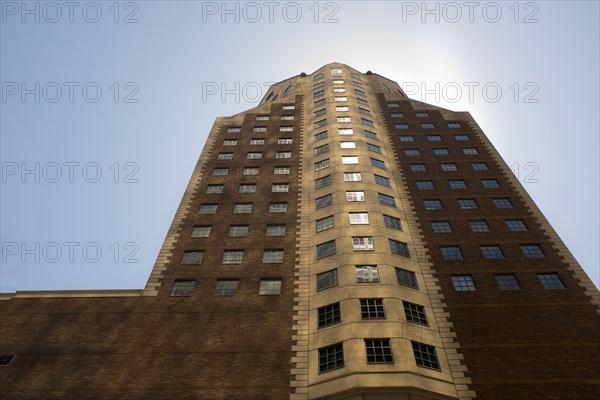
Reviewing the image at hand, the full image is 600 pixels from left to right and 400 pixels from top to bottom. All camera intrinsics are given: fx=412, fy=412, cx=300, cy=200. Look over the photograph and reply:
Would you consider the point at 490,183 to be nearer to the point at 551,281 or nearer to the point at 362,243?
the point at 551,281

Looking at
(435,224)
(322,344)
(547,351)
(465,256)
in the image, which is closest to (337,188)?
(435,224)

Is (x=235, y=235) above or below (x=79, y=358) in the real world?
above

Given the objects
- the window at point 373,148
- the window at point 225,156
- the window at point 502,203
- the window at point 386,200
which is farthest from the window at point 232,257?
the window at point 502,203

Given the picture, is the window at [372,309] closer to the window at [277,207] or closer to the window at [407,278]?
the window at [407,278]

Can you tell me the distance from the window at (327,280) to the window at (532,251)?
17275 millimetres

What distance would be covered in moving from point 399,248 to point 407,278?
328cm

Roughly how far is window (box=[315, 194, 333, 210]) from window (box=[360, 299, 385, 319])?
12347 millimetres

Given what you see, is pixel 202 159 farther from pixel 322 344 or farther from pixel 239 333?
pixel 322 344

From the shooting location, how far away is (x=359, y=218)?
36.8 metres

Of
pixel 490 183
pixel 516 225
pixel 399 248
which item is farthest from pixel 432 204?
pixel 399 248

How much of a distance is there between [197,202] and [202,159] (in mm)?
8398

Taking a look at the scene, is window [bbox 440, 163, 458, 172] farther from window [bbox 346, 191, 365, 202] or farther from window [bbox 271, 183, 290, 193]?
window [bbox 271, 183, 290, 193]

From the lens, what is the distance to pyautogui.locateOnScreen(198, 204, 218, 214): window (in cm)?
4147

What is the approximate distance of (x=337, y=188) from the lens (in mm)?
40375
